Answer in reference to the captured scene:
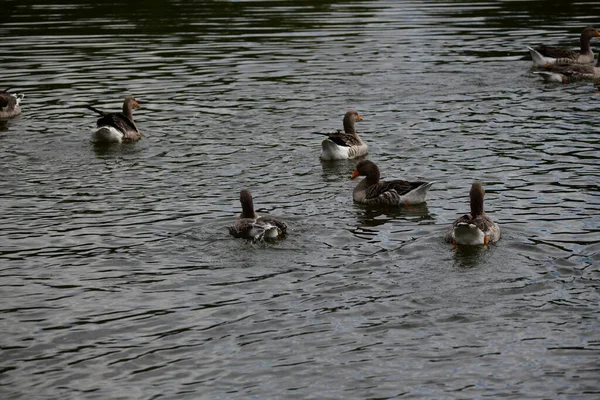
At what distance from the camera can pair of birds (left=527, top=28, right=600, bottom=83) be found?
1109 inches

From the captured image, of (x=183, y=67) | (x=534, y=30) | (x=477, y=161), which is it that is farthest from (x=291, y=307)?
(x=534, y=30)

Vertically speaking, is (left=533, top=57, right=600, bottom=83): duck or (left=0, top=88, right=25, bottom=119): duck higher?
(left=0, top=88, right=25, bottom=119): duck

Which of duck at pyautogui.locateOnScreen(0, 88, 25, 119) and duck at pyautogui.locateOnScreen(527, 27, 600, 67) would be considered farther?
duck at pyautogui.locateOnScreen(527, 27, 600, 67)

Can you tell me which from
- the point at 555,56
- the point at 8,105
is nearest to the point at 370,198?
the point at 8,105

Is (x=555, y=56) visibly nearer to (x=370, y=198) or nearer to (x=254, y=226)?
(x=370, y=198)

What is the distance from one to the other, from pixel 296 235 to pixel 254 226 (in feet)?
2.80

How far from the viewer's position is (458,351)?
38.4 feet

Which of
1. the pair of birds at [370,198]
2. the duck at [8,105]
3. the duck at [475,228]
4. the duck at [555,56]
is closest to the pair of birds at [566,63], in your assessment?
the duck at [555,56]

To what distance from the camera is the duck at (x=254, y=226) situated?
51.1ft

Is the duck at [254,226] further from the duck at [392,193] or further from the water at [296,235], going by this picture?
the duck at [392,193]

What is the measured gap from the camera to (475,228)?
15.0 m

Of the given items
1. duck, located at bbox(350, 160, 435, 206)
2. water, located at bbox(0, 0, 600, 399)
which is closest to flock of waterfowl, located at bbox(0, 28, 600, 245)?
duck, located at bbox(350, 160, 435, 206)

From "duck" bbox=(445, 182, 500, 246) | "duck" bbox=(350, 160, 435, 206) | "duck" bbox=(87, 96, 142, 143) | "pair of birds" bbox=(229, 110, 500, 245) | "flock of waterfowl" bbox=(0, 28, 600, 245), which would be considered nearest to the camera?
"duck" bbox=(445, 182, 500, 246)

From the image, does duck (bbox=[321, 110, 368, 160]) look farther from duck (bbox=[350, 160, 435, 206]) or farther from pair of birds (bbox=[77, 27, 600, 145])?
duck (bbox=[350, 160, 435, 206])
